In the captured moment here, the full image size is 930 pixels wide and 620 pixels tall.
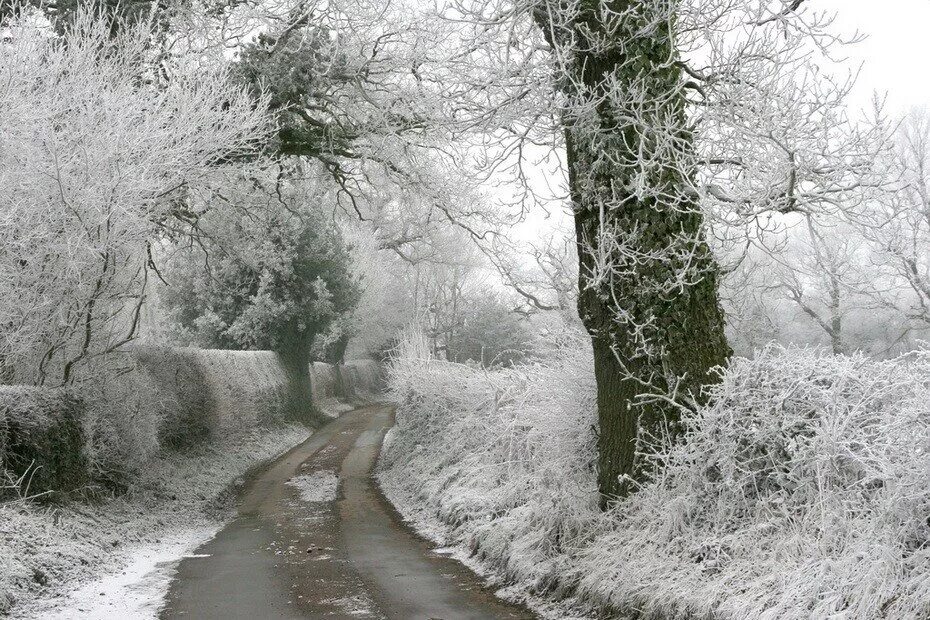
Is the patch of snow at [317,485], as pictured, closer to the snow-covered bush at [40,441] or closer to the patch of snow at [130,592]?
the patch of snow at [130,592]

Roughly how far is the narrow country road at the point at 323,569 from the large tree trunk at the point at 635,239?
2060mm

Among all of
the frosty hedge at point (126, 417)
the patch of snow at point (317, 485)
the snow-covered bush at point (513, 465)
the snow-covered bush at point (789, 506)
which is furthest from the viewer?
the patch of snow at point (317, 485)

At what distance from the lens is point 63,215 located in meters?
10.8

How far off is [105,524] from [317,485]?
5779mm

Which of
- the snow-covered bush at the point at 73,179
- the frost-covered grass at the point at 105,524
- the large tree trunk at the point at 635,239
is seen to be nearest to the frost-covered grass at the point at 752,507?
the large tree trunk at the point at 635,239

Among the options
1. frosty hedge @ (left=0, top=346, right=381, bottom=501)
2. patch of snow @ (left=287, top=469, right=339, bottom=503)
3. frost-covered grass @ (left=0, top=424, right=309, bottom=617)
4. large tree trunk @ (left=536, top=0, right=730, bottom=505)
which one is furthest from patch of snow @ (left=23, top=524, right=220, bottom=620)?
large tree trunk @ (left=536, top=0, right=730, bottom=505)

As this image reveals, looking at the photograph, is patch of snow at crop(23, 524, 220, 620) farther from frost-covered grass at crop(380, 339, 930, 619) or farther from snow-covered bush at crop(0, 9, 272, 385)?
frost-covered grass at crop(380, 339, 930, 619)

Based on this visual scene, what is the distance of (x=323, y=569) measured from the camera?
934 cm

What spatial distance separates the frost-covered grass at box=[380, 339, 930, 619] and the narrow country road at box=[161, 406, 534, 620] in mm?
686

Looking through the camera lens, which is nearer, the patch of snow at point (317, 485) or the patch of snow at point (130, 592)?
the patch of snow at point (130, 592)

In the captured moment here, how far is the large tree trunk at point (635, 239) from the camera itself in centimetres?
741

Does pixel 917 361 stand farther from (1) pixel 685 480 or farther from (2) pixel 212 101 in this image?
(2) pixel 212 101

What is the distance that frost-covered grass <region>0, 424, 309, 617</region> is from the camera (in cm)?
829

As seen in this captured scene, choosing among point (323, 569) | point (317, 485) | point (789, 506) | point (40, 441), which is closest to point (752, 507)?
point (789, 506)
